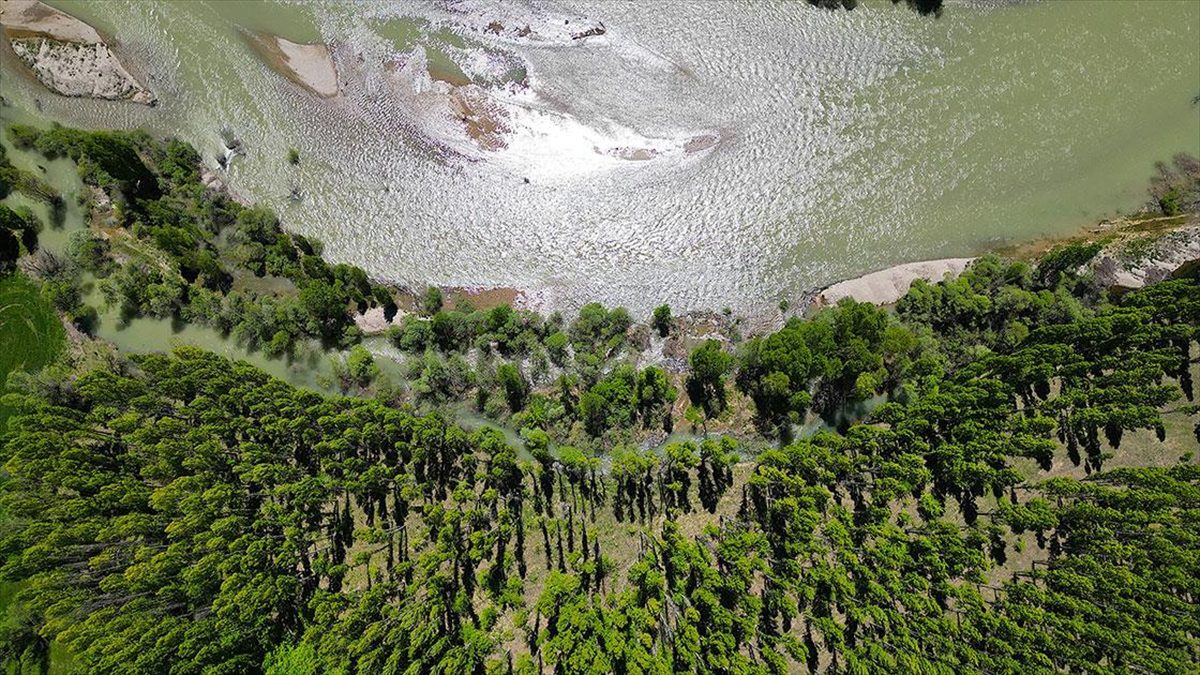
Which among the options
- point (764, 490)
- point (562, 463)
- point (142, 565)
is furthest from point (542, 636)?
point (142, 565)

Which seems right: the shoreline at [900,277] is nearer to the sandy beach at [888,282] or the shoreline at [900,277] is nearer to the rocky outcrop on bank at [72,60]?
the sandy beach at [888,282]

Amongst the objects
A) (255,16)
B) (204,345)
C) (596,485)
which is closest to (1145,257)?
(596,485)

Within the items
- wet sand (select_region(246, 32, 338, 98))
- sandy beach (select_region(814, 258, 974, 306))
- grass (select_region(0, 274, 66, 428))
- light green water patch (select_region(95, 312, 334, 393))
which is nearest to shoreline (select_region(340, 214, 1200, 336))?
sandy beach (select_region(814, 258, 974, 306))

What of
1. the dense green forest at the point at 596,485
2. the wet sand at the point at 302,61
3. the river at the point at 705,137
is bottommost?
the dense green forest at the point at 596,485

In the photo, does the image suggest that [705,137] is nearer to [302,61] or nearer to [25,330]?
[302,61]

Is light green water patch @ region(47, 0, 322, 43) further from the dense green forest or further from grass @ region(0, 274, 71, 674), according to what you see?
grass @ region(0, 274, 71, 674)

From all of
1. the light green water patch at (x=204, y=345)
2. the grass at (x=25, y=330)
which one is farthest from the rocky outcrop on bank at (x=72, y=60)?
the light green water patch at (x=204, y=345)
